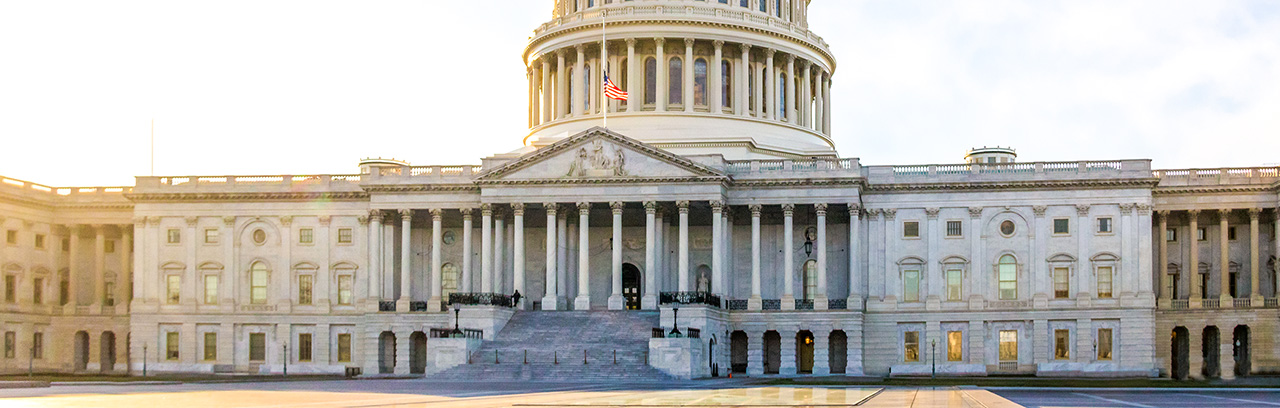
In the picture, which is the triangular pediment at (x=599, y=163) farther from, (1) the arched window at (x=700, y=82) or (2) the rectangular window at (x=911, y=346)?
(1) the arched window at (x=700, y=82)

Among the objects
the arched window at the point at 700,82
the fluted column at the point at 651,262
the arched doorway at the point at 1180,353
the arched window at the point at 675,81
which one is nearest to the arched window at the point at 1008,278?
the arched doorway at the point at 1180,353

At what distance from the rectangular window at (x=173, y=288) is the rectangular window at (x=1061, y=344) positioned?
46.8 m

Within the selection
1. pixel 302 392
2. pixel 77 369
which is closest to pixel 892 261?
pixel 302 392

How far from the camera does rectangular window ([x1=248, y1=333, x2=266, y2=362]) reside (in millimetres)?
84812

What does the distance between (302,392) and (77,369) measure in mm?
43744

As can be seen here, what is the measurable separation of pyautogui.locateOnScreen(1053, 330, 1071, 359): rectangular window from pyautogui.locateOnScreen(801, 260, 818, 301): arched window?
1243 centimetres

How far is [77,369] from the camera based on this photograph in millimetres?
88250

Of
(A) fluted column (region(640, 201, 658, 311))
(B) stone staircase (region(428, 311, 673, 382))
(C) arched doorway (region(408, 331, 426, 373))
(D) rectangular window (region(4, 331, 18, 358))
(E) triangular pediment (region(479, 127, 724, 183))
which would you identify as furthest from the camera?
(D) rectangular window (region(4, 331, 18, 358))

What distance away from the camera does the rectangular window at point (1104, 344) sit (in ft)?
257

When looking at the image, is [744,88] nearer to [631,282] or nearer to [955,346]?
[631,282]

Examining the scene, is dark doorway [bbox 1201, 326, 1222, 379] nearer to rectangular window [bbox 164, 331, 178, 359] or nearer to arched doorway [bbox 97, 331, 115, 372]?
rectangular window [bbox 164, 331, 178, 359]

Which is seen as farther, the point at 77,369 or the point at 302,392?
the point at 77,369

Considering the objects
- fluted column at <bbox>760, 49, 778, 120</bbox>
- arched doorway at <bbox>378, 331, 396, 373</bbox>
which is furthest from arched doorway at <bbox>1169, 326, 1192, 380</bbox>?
arched doorway at <bbox>378, 331, 396, 373</bbox>

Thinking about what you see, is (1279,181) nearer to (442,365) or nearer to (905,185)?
(905,185)
